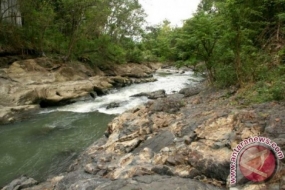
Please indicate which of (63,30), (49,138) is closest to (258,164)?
(49,138)

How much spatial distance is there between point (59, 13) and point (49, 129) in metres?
11.7

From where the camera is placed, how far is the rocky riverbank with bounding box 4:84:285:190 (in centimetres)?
383

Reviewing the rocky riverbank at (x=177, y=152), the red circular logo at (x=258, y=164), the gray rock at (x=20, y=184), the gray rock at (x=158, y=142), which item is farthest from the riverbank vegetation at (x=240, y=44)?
the gray rock at (x=20, y=184)

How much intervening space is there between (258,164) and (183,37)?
6.29 meters

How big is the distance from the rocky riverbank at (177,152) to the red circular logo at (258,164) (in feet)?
0.29

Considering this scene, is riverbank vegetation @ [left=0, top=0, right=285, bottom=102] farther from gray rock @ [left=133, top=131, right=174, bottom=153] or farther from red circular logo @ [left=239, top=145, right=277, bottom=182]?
red circular logo @ [left=239, top=145, right=277, bottom=182]

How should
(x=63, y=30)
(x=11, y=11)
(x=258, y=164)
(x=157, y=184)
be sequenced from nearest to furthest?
(x=258, y=164) → (x=157, y=184) → (x=11, y=11) → (x=63, y=30)

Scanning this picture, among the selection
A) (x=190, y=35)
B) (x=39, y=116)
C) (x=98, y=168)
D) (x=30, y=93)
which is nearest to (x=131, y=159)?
(x=98, y=168)

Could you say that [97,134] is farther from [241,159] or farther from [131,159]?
[241,159]

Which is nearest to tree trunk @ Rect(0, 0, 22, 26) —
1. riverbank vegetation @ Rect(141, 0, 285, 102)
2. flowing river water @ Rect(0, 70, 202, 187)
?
flowing river water @ Rect(0, 70, 202, 187)

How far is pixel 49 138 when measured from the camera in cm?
899

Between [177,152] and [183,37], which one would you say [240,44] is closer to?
[183,37]

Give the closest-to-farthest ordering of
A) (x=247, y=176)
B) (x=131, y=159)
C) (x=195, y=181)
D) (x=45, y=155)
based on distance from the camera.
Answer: (x=247, y=176) < (x=195, y=181) < (x=131, y=159) < (x=45, y=155)

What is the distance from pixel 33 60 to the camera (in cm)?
1588
